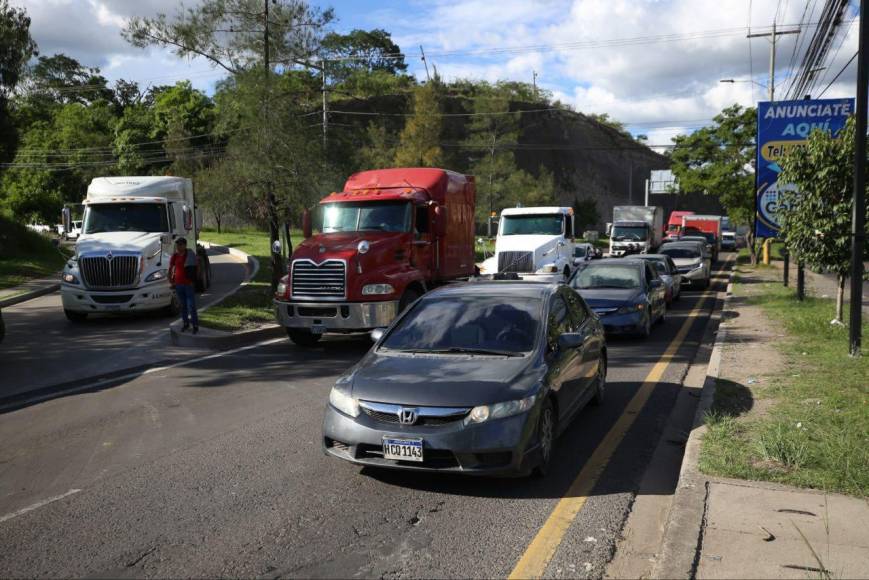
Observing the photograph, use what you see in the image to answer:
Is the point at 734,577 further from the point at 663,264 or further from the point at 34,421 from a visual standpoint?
the point at 663,264

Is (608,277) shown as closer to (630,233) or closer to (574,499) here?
(574,499)

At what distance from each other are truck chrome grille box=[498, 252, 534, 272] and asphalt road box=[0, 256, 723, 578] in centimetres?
1339

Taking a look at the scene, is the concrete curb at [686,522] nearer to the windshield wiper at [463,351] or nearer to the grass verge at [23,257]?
the windshield wiper at [463,351]

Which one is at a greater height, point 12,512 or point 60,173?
point 60,173

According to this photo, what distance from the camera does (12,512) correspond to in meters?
5.40

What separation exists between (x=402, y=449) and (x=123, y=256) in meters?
12.4

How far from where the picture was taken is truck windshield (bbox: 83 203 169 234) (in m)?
17.2

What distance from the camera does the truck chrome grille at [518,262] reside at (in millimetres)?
22422

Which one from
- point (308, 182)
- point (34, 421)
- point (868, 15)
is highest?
point (868, 15)

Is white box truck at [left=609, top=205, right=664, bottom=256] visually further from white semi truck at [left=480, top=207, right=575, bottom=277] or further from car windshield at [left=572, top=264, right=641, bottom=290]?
car windshield at [left=572, top=264, right=641, bottom=290]

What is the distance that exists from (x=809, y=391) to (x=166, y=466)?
6.85m

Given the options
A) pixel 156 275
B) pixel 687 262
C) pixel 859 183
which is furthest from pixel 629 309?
pixel 687 262

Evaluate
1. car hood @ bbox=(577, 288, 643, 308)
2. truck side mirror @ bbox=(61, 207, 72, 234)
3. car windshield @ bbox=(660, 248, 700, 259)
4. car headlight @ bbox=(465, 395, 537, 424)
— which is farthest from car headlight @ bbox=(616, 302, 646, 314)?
car windshield @ bbox=(660, 248, 700, 259)

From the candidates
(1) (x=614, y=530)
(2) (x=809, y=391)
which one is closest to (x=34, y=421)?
(1) (x=614, y=530)
